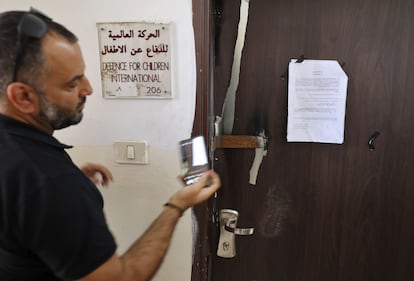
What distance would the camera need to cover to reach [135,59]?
1.13 metres

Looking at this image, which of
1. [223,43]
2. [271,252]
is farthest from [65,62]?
[271,252]

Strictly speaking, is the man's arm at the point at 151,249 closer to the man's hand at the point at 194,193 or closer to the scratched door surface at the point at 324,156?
the man's hand at the point at 194,193

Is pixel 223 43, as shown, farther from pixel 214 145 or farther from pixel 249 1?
pixel 214 145

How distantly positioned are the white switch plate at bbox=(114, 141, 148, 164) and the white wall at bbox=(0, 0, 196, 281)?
2cm

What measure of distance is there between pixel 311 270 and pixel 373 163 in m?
0.50

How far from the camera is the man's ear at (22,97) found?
65 centimetres

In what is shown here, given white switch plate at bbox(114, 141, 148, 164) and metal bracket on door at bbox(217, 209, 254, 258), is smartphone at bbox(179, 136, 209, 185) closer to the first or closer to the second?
white switch plate at bbox(114, 141, 148, 164)

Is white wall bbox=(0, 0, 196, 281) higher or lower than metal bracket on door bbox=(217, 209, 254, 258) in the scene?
higher

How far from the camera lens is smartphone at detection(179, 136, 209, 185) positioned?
0.93 metres

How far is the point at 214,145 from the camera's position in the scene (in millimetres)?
1213

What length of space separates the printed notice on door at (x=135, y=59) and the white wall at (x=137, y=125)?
0.02 metres

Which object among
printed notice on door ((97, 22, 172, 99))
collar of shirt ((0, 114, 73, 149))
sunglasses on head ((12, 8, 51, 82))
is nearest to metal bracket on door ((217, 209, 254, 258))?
printed notice on door ((97, 22, 172, 99))

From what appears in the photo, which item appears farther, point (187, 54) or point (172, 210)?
point (187, 54)

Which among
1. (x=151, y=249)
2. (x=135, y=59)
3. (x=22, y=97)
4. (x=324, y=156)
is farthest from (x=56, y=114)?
(x=324, y=156)
